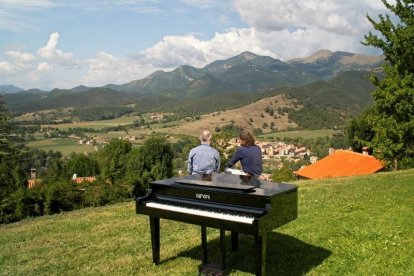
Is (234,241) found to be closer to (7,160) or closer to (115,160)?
(7,160)

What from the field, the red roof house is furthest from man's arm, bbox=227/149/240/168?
the field

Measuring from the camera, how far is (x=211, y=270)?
8.01 m

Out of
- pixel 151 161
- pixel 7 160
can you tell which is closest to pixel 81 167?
pixel 151 161

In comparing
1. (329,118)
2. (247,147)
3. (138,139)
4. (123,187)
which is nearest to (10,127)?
(123,187)

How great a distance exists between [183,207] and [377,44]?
2129 centimetres

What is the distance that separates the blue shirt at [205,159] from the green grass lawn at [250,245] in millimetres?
1920

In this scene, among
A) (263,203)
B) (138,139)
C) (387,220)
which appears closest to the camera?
(263,203)

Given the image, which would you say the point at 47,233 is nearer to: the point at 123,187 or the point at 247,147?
the point at 247,147

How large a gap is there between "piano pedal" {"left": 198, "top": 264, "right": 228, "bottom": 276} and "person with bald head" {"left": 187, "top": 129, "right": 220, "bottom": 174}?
1.85 meters

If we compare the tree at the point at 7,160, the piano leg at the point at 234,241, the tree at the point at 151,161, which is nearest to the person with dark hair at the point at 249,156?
the piano leg at the point at 234,241

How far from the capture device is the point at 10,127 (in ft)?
137

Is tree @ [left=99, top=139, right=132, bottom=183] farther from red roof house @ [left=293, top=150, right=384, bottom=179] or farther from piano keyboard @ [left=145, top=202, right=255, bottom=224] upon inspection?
piano keyboard @ [left=145, top=202, right=255, bottom=224]

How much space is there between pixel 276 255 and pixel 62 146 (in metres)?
144

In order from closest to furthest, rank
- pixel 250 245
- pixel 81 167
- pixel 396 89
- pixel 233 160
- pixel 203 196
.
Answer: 1. pixel 203 196
2. pixel 233 160
3. pixel 250 245
4. pixel 396 89
5. pixel 81 167
